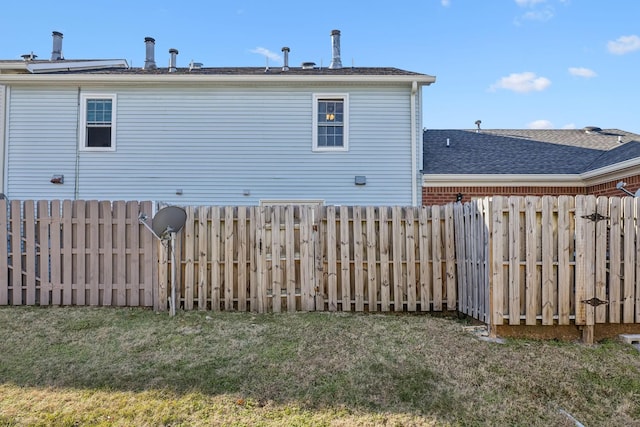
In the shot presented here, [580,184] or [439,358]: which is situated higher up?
[580,184]

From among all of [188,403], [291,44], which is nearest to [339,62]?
[291,44]

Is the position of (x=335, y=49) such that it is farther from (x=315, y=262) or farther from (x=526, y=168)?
(x=315, y=262)

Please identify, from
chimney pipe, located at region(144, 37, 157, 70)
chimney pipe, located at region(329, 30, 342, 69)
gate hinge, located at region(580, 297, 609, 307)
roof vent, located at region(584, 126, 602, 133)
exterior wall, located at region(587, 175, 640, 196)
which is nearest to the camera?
gate hinge, located at region(580, 297, 609, 307)

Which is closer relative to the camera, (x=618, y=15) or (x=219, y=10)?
(x=618, y=15)

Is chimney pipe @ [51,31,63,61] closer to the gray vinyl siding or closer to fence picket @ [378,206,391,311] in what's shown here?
the gray vinyl siding

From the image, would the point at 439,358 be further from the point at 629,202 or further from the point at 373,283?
the point at 629,202

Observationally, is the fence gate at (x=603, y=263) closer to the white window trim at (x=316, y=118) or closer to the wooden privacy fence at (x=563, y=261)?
the wooden privacy fence at (x=563, y=261)

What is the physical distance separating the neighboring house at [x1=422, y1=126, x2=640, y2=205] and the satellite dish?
20.5ft

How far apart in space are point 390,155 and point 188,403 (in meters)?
7.75

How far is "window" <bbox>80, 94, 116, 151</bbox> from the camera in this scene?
9828mm

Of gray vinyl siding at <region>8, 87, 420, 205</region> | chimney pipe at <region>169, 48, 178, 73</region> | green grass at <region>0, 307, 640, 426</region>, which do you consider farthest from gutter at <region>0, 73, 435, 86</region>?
green grass at <region>0, 307, 640, 426</region>

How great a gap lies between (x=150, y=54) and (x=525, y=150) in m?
11.1

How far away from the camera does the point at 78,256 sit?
572cm

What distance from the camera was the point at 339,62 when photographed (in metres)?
11.7
